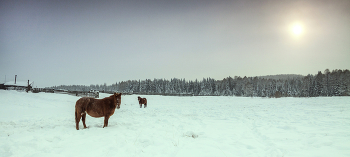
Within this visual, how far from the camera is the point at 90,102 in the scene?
6953mm

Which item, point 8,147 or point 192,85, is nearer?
point 8,147

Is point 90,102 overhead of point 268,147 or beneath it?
A: overhead

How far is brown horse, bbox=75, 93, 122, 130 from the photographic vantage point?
666 centimetres

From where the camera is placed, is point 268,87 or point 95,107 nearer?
point 95,107

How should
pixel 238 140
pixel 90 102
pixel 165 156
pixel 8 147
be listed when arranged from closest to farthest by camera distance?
1. pixel 165 156
2. pixel 8 147
3. pixel 238 140
4. pixel 90 102

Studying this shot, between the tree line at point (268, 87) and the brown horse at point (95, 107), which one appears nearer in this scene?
the brown horse at point (95, 107)

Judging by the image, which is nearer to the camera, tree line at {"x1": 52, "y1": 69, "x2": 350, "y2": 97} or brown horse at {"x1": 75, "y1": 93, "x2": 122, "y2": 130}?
brown horse at {"x1": 75, "y1": 93, "x2": 122, "y2": 130}

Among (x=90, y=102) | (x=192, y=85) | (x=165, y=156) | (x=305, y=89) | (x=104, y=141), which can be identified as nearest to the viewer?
(x=165, y=156)

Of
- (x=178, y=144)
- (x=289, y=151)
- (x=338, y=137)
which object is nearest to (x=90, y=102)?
(x=178, y=144)

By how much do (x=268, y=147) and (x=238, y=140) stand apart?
3.15 ft

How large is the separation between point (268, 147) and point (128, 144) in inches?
169

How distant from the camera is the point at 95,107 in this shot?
22.8 ft

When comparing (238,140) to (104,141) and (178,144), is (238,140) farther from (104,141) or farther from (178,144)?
(104,141)

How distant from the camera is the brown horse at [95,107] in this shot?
6656mm
